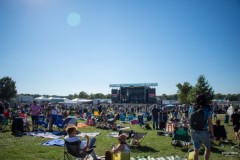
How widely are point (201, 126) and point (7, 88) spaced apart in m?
82.3

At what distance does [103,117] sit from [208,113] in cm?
1316

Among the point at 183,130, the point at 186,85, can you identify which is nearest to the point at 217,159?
the point at 183,130

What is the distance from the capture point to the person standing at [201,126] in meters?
4.49

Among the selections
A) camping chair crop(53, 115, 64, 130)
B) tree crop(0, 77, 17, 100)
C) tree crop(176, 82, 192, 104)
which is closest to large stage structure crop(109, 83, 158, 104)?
tree crop(176, 82, 192, 104)

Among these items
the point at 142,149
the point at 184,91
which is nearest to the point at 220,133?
the point at 142,149

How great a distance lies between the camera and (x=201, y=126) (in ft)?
14.8

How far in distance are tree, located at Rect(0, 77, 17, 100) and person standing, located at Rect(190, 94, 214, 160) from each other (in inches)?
3203

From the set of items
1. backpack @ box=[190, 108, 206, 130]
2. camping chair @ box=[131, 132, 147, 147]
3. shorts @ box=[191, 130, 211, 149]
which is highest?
backpack @ box=[190, 108, 206, 130]

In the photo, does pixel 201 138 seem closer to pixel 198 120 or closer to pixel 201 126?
pixel 201 126

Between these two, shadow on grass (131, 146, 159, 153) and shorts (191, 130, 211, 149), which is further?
shadow on grass (131, 146, 159, 153)

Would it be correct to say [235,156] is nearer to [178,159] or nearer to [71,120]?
[178,159]

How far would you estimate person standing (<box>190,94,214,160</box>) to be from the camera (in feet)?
14.7

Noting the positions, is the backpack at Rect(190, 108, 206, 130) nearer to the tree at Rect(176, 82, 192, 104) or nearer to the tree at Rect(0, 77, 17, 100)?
the tree at Rect(176, 82, 192, 104)

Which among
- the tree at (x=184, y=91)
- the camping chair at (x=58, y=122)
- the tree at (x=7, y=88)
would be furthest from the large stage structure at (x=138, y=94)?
the camping chair at (x=58, y=122)
